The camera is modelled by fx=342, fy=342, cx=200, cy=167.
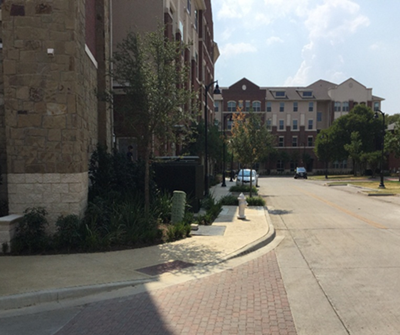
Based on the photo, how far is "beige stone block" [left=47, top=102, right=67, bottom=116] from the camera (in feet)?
26.4

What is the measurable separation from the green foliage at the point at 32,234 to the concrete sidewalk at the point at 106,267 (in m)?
0.39

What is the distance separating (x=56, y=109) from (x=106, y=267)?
13.1 ft

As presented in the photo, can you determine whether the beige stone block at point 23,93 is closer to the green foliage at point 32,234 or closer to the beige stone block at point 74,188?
the beige stone block at point 74,188

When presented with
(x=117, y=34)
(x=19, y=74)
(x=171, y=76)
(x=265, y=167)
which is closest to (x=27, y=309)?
(x=19, y=74)

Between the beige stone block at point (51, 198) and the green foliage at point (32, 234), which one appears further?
the beige stone block at point (51, 198)

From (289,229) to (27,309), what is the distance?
321 inches

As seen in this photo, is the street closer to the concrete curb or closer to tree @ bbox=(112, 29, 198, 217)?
the concrete curb

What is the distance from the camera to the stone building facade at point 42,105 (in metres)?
8.00

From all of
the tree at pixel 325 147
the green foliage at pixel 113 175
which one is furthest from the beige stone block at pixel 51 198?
the tree at pixel 325 147

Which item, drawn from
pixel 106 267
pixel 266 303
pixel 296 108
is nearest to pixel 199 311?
pixel 266 303

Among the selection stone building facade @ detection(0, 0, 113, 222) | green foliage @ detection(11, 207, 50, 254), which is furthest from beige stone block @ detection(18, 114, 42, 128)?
green foliage @ detection(11, 207, 50, 254)

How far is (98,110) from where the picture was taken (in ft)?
38.7

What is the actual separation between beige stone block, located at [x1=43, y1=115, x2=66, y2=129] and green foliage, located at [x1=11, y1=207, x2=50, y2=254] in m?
1.93

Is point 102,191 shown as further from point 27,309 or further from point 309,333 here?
point 309,333
